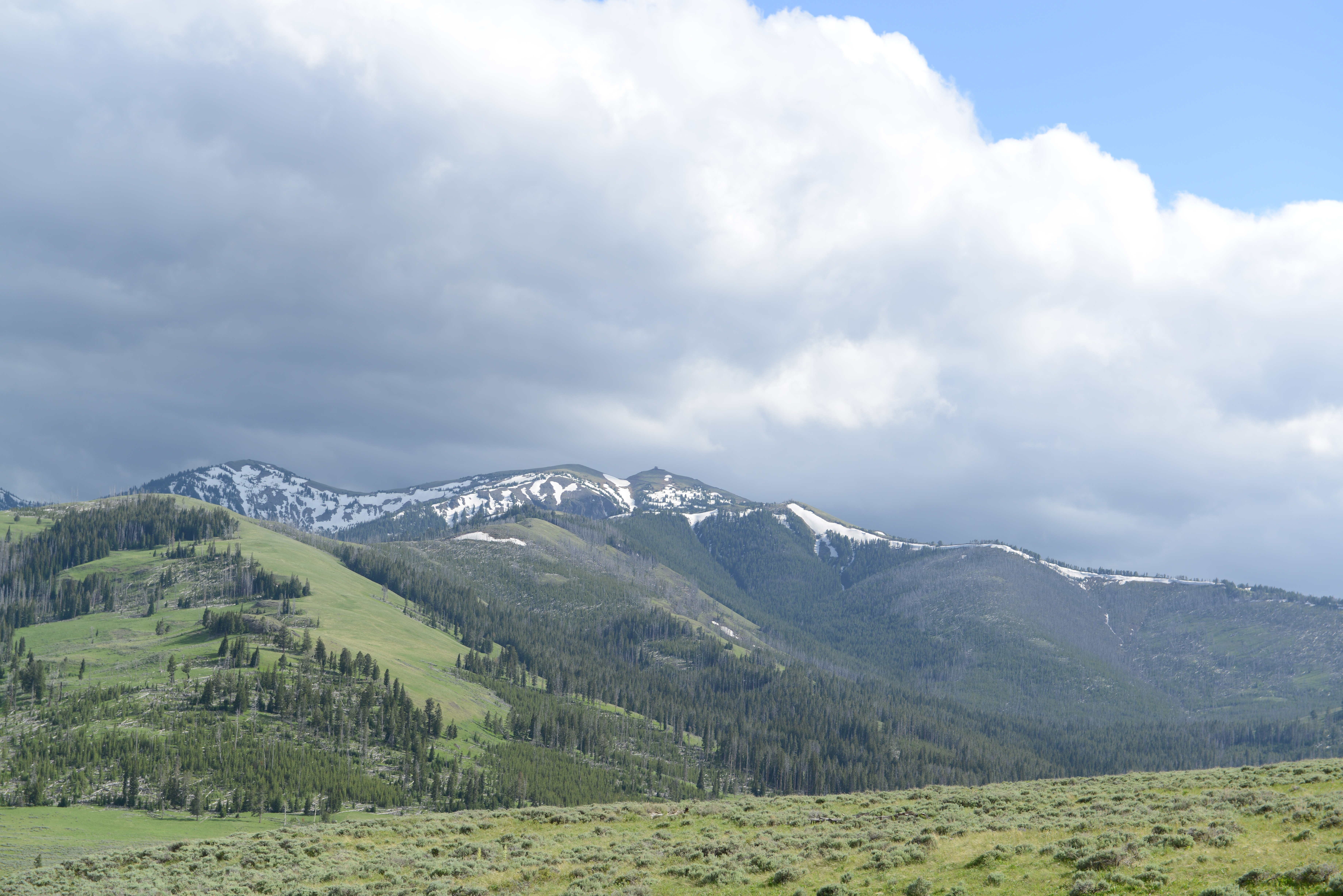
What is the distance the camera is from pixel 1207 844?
33156 mm

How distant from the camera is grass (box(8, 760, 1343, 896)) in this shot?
31.5 meters

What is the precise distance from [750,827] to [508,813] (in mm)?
25864

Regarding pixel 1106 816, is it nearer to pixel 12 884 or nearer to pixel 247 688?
pixel 12 884

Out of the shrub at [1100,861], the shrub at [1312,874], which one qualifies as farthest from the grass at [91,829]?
the shrub at [1312,874]

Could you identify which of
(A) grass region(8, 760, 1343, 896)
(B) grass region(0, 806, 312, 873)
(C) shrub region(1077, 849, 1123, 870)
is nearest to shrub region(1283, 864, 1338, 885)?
(A) grass region(8, 760, 1343, 896)

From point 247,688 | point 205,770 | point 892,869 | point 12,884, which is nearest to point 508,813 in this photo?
point 12,884

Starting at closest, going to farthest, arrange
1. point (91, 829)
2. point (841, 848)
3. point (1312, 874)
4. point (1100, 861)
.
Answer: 1. point (1312, 874)
2. point (1100, 861)
3. point (841, 848)
4. point (91, 829)

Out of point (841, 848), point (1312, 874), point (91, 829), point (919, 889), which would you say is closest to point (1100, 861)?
point (919, 889)

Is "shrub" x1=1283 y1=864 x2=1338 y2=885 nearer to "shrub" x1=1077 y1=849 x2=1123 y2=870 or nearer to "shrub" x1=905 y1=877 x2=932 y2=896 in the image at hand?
"shrub" x1=1077 y1=849 x2=1123 y2=870

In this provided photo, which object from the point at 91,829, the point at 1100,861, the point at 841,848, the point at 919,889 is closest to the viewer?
the point at 1100,861

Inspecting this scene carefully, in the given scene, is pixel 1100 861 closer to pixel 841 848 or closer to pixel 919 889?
pixel 919 889

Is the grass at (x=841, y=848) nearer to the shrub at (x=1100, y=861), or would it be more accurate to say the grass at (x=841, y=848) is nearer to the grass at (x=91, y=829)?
the shrub at (x=1100, y=861)

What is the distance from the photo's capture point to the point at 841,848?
141 ft

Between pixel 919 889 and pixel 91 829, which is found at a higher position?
pixel 919 889
